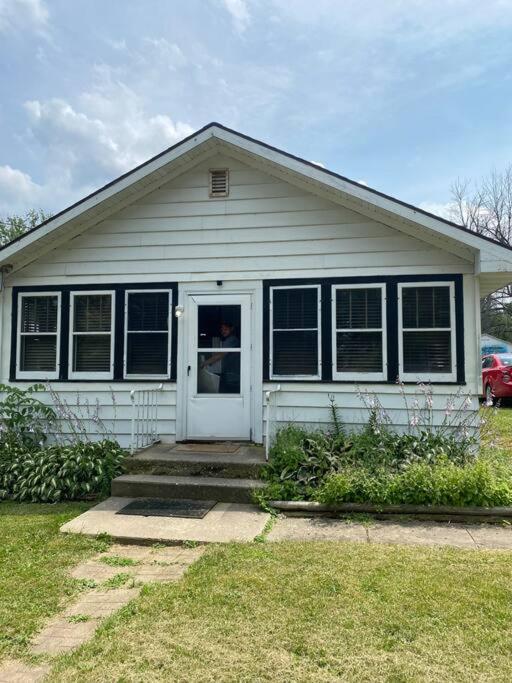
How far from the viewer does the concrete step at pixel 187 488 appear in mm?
4973

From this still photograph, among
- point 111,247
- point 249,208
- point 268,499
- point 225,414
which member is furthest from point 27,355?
point 268,499

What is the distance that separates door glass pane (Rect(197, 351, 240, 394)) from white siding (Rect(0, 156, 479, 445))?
18.7 inches

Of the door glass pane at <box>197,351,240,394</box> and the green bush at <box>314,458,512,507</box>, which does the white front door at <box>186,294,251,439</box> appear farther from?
the green bush at <box>314,458,512,507</box>

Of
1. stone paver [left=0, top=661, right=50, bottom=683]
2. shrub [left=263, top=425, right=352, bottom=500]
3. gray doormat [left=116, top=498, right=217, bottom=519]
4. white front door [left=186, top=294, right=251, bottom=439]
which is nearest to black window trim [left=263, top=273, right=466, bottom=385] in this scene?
white front door [left=186, top=294, right=251, bottom=439]

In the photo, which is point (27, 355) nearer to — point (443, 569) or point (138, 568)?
point (138, 568)

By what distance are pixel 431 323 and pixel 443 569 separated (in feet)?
11.5

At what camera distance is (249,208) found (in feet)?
21.2

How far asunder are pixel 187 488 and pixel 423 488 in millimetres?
2518

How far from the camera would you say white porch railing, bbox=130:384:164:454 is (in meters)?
6.29

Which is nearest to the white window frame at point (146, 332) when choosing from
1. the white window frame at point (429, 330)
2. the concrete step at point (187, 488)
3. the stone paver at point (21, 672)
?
the concrete step at point (187, 488)

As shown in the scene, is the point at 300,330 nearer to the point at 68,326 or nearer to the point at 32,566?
the point at 68,326

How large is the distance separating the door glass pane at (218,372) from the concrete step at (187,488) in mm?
1476

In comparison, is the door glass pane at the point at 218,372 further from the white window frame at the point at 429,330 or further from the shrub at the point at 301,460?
the white window frame at the point at 429,330

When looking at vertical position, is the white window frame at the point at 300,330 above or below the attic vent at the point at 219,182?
below
